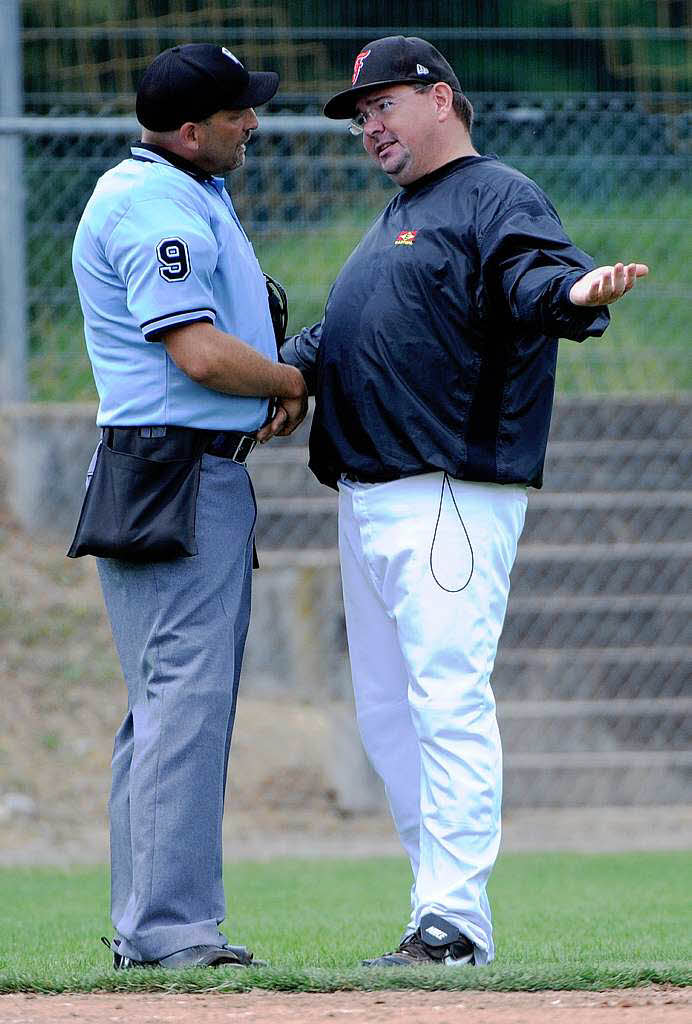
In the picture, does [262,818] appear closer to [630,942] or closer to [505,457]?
[630,942]

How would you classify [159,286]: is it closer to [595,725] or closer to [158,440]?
[158,440]

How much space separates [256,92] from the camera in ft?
13.7

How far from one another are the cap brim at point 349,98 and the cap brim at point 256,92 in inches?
8.1

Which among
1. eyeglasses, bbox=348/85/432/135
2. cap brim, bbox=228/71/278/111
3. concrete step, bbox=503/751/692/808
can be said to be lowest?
concrete step, bbox=503/751/692/808

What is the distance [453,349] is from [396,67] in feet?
2.62

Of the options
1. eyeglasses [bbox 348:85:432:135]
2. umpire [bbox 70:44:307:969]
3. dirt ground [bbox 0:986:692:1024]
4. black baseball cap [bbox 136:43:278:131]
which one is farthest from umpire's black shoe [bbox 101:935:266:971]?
eyeglasses [bbox 348:85:432:135]

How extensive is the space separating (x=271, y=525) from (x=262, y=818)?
6.32 ft

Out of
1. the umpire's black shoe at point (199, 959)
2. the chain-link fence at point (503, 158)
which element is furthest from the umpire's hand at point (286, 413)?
the chain-link fence at point (503, 158)

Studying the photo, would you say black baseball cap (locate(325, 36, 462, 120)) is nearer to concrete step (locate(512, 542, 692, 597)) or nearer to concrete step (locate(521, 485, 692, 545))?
concrete step (locate(512, 542, 692, 597))

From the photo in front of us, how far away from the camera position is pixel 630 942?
479 centimetres

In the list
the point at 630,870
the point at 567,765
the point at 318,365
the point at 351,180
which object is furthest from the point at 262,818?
the point at 318,365

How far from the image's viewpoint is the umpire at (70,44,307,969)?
393 cm

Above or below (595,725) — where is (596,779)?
below

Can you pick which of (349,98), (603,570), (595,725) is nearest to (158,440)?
(349,98)
